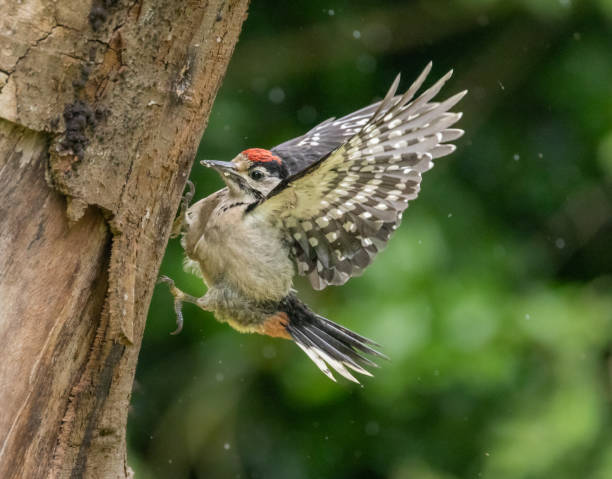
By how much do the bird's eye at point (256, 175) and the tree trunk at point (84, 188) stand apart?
918 millimetres

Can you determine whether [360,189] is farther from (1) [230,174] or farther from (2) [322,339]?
(2) [322,339]

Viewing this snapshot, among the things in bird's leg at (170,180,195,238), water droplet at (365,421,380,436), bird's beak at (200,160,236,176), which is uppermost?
bird's beak at (200,160,236,176)

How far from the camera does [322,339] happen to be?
11.9 feet

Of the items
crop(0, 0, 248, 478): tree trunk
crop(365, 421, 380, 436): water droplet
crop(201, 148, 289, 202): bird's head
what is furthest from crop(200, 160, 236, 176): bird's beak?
crop(365, 421, 380, 436): water droplet

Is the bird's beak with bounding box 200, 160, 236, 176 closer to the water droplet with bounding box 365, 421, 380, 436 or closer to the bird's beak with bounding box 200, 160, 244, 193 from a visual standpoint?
the bird's beak with bounding box 200, 160, 244, 193

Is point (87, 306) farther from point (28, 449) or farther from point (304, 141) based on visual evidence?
point (304, 141)

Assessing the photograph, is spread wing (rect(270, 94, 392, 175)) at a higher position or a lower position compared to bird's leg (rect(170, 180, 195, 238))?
higher

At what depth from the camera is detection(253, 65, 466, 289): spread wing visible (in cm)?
281

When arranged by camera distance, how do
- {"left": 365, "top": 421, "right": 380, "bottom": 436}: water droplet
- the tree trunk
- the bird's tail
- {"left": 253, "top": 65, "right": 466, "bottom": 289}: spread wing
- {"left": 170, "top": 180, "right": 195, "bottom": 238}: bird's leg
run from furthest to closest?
{"left": 365, "top": 421, "right": 380, "bottom": 436}: water droplet, the bird's tail, {"left": 170, "top": 180, "right": 195, "bottom": 238}: bird's leg, {"left": 253, "top": 65, "right": 466, "bottom": 289}: spread wing, the tree trunk

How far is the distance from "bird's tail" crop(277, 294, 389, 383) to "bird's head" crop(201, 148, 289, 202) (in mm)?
444

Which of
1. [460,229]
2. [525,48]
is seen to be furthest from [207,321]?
[525,48]

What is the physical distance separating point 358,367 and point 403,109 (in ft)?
3.90

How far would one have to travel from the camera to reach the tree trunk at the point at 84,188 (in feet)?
7.11

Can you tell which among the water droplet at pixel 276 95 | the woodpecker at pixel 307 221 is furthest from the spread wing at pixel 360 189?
the water droplet at pixel 276 95
